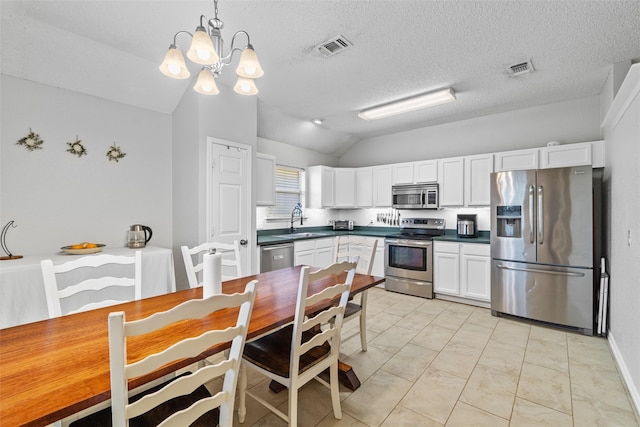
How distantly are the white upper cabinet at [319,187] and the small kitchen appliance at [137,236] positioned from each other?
285cm

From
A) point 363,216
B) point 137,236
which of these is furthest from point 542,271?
point 137,236

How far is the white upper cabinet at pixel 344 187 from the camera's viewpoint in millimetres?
5555

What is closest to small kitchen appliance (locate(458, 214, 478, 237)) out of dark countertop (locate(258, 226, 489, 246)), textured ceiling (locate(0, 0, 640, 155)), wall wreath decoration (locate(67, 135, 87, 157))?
dark countertop (locate(258, 226, 489, 246))

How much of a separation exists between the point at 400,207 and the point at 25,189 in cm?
465

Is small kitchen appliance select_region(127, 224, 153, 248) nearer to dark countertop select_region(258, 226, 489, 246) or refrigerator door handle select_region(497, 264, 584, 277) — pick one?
dark countertop select_region(258, 226, 489, 246)

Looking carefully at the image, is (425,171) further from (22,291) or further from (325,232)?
(22,291)

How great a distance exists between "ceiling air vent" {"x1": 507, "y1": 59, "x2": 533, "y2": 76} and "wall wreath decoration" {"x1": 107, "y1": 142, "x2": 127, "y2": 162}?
4.21 meters

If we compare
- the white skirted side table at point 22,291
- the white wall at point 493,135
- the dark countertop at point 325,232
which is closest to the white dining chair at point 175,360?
the white skirted side table at point 22,291

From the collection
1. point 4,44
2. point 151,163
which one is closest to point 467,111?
point 151,163

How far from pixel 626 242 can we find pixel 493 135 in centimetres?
259

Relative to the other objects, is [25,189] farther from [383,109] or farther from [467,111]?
[467,111]

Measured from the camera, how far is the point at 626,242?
232 centimetres

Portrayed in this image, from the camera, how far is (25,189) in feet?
8.49

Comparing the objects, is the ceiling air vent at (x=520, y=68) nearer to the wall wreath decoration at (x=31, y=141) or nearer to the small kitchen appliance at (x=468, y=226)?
the small kitchen appliance at (x=468, y=226)
